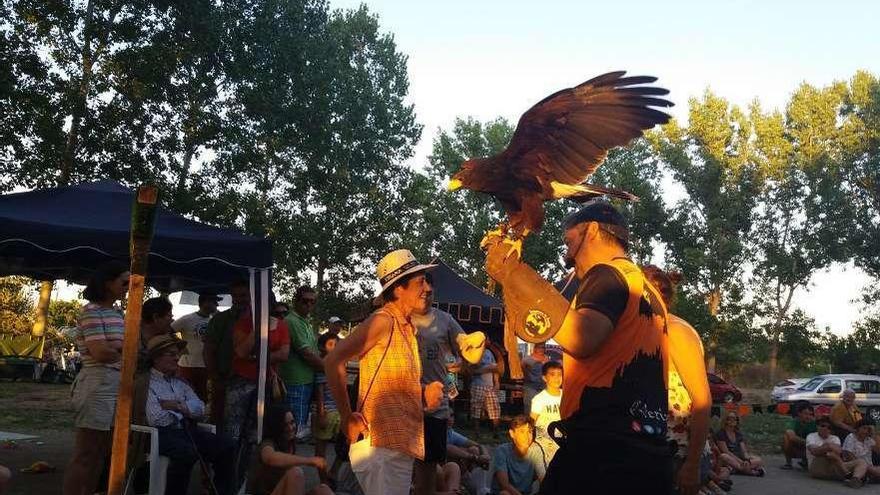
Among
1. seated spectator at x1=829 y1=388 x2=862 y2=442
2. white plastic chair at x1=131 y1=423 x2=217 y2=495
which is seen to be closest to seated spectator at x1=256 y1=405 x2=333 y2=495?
white plastic chair at x1=131 y1=423 x2=217 y2=495

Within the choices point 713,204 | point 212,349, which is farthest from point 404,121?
point 212,349

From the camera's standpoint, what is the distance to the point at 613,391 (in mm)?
2480

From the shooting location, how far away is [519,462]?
7.46 m

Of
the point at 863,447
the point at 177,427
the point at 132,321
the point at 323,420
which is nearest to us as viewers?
the point at 132,321

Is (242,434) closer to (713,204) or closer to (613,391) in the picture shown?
(613,391)

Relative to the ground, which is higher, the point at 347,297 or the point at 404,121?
the point at 404,121

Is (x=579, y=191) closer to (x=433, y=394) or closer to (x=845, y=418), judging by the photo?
(x=433, y=394)

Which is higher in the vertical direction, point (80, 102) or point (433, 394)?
point (80, 102)

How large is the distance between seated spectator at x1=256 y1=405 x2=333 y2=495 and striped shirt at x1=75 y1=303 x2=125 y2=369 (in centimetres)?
119

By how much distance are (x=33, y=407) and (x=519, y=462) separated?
33.0 feet

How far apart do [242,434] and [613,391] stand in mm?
4572

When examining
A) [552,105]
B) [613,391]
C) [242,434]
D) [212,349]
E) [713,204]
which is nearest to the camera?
[613,391]

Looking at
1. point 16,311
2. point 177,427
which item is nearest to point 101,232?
point 177,427

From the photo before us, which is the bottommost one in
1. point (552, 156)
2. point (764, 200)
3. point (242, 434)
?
point (242, 434)
